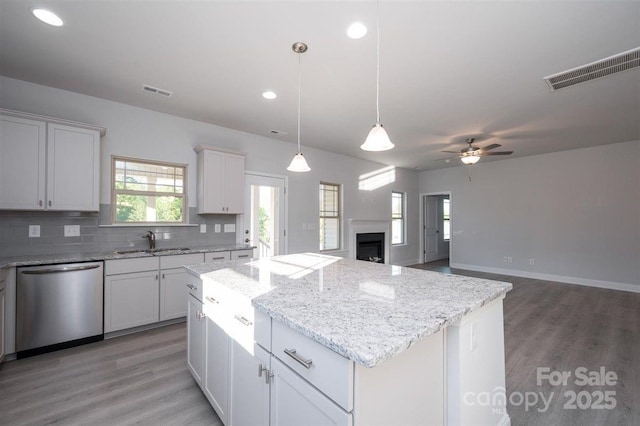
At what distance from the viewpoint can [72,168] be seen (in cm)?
296

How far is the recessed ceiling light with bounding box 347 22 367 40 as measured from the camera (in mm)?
2059

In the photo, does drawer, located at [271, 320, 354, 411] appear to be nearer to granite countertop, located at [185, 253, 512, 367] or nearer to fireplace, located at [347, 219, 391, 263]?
granite countertop, located at [185, 253, 512, 367]

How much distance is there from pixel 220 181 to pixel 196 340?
2.46 meters

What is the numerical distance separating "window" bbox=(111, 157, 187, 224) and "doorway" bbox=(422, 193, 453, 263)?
664cm

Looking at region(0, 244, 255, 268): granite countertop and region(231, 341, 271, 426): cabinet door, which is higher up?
region(0, 244, 255, 268): granite countertop

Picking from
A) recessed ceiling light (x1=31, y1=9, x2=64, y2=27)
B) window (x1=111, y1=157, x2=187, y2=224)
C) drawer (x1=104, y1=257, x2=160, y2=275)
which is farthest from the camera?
window (x1=111, y1=157, x2=187, y2=224)

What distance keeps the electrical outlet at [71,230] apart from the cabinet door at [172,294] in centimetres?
105

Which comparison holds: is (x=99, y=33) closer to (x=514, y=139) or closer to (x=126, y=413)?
(x=126, y=413)

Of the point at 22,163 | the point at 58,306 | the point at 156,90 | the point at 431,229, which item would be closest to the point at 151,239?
the point at 58,306

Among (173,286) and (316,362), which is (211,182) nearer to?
(173,286)

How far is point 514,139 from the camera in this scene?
4.90 meters

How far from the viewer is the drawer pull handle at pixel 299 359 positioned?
3.42 feet

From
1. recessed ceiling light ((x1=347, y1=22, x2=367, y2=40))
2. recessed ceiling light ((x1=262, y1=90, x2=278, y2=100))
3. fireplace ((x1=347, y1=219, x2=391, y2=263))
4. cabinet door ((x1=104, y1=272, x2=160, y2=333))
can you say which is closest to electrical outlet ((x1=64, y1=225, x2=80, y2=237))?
cabinet door ((x1=104, y1=272, x2=160, y2=333))

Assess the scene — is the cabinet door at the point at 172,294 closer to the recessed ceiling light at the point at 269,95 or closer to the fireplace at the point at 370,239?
the recessed ceiling light at the point at 269,95
